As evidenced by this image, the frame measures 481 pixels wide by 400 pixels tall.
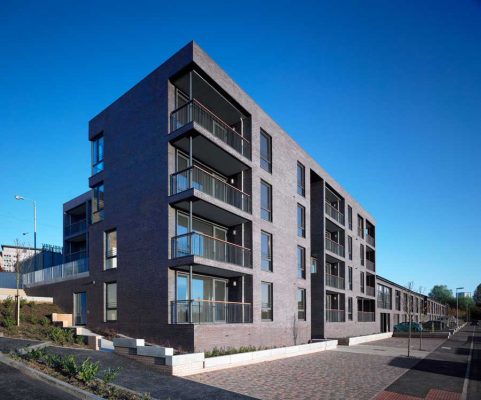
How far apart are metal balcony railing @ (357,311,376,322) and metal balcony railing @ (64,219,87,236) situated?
84.2ft

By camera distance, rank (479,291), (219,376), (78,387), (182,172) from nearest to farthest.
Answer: (78,387)
(219,376)
(182,172)
(479,291)

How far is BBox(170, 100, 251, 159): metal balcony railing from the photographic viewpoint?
783 inches

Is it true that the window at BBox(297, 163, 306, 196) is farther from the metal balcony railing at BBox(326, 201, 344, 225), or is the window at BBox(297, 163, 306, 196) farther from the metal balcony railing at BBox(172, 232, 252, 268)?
the metal balcony railing at BBox(172, 232, 252, 268)

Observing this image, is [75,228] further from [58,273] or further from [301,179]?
[301,179]

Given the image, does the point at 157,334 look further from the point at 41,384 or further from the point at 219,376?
the point at 41,384

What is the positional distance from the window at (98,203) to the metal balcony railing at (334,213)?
17675mm

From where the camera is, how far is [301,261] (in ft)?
96.8

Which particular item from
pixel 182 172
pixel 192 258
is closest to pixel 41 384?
pixel 192 258

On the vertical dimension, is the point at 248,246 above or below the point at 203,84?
below

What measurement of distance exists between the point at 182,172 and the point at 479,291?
196696 millimetres

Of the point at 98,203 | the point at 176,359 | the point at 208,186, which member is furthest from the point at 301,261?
the point at 176,359

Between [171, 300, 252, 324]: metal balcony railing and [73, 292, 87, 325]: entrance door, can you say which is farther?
[73, 292, 87, 325]: entrance door

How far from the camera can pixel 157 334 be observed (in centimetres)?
1883

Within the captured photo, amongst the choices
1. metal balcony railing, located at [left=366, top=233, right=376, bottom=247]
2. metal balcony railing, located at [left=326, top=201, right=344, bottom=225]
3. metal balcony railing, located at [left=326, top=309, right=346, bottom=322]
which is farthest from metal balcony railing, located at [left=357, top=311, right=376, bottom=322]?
metal balcony railing, located at [left=326, top=201, right=344, bottom=225]
